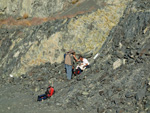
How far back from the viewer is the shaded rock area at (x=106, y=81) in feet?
30.0

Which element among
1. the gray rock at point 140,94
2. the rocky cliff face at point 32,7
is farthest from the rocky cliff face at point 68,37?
the gray rock at point 140,94

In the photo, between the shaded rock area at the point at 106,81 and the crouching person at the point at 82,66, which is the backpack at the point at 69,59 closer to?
the crouching person at the point at 82,66

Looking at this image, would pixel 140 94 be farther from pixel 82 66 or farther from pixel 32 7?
pixel 32 7

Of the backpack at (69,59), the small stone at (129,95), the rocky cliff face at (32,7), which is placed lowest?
the small stone at (129,95)

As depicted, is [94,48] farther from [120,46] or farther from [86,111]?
[86,111]

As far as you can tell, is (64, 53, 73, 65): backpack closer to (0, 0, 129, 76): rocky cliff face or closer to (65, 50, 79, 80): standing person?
(65, 50, 79, 80): standing person

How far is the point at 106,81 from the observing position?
10.5m

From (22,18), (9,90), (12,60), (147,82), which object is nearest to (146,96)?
A: (147,82)

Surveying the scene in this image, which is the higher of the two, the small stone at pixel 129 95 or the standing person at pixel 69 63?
the standing person at pixel 69 63

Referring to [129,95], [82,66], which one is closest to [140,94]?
[129,95]

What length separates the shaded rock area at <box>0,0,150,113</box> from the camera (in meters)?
9.15

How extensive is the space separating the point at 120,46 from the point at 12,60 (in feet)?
29.5

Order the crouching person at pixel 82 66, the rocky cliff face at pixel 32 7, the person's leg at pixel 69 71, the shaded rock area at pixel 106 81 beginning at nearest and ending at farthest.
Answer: the shaded rock area at pixel 106 81
the crouching person at pixel 82 66
the person's leg at pixel 69 71
the rocky cliff face at pixel 32 7

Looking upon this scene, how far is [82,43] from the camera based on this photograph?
1514 cm
